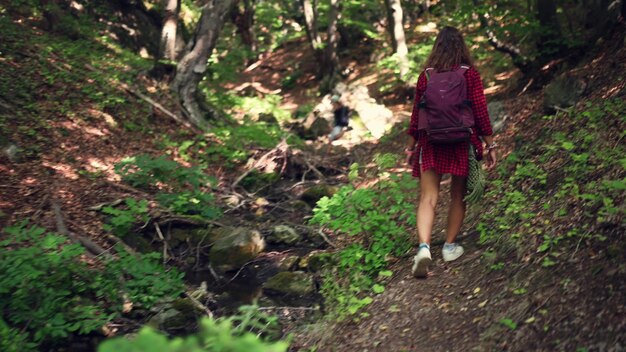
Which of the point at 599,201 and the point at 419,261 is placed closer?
the point at 599,201

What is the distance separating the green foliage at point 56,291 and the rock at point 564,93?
5130mm

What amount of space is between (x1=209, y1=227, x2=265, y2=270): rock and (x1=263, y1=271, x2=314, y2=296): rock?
2.61ft

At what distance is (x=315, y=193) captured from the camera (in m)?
8.98

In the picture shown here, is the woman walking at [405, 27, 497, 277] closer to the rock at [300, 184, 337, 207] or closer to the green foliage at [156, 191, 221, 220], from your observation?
the green foliage at [156, 191, 221, 220]

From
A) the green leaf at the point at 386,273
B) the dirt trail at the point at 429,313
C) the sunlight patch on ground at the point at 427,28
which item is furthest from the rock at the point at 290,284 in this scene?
the sunlight patch on ground at the point at 427,28

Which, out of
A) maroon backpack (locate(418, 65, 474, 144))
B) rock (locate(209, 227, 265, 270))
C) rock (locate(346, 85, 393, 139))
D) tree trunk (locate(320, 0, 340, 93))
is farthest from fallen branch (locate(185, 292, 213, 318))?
tree trunk (locate(320, 0, 340, 93))

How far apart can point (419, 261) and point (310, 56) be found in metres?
21.3

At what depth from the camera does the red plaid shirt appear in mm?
4109

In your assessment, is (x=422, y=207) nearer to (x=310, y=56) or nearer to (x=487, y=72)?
(x=487, y=72)

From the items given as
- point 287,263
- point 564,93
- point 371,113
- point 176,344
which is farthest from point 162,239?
point 371,113

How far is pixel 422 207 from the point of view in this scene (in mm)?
4391

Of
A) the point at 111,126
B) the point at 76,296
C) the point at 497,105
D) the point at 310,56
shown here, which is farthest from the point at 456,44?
the point at 310,56

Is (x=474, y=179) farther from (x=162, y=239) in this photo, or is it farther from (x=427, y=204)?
(x=162, y=239)

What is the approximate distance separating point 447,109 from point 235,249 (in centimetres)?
382
